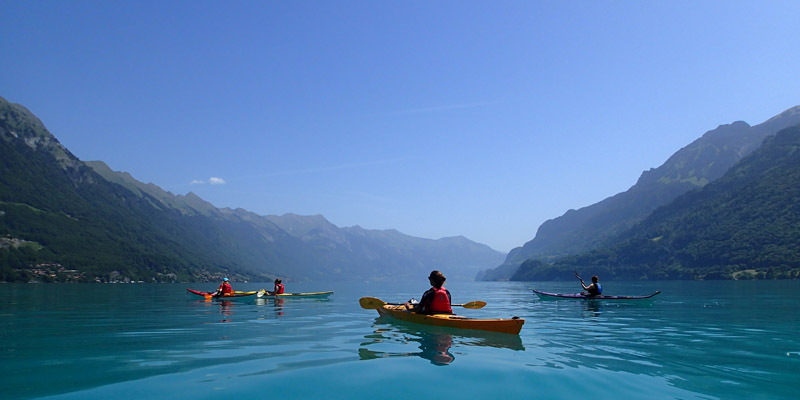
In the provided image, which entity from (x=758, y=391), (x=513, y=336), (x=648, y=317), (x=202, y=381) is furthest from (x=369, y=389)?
(x=648, y=317)

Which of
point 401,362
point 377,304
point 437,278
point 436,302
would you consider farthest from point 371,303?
point 401,362

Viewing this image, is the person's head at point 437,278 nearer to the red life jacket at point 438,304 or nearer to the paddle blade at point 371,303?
the red life jacket at point 438,304

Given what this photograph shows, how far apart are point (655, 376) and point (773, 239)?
212 meters

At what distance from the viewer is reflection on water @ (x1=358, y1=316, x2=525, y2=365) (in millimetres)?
12664

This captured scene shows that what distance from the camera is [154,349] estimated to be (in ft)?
47.3

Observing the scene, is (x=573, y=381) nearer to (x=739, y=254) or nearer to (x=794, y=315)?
(x=794, y=315)

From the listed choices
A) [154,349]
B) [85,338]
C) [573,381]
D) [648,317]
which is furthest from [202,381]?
[648,317]

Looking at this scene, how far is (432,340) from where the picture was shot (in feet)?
51.2

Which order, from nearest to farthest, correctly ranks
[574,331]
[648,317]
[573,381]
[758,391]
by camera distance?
[758,391], [573,381], [574,331], [648,317]

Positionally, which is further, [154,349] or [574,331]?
[574,331]

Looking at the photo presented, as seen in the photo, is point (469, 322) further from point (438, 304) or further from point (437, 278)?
point (438, 304)

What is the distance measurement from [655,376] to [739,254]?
209m

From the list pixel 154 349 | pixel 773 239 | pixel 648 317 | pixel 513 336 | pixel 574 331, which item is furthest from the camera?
pixel 773 239

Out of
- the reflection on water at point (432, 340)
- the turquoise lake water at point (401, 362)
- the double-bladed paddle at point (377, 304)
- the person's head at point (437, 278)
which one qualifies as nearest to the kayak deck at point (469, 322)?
the reflection on water at point (432, 340)
